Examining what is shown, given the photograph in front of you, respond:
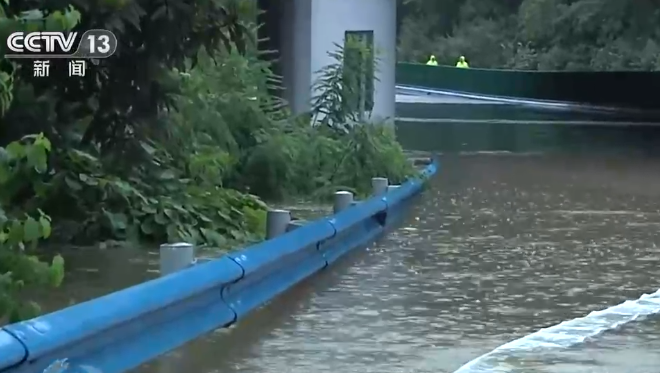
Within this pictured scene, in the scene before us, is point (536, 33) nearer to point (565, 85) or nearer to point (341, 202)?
point (565, 85)

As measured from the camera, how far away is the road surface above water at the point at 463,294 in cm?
800

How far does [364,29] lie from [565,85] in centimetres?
3315

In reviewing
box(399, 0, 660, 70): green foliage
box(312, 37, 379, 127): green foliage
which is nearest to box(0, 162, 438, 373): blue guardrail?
box(312, 37, 379, 127): green foliage

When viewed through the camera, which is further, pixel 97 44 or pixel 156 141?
pixel 156 141

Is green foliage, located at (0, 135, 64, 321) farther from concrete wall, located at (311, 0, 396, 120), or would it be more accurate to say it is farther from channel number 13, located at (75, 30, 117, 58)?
concrete wall, located at (311, 0, 396, 120)

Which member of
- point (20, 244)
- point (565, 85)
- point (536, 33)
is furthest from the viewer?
point (536, 33)

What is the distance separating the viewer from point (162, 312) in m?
7.54

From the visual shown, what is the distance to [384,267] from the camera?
11.5 m

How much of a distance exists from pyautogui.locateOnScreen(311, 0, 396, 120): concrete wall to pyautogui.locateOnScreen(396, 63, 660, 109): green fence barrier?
27050 millimetres

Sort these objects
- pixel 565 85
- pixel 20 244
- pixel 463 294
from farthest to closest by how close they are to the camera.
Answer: pixel 565 85 < pixel 463 294 < pixel 20 244

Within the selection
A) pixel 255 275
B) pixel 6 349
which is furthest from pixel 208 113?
pixel 6 349

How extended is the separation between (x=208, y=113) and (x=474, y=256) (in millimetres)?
3821

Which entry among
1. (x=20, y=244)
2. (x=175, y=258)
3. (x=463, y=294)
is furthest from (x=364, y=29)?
(x=20, y=244)

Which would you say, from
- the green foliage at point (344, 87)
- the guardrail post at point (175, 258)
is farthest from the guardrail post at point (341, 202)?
the green foliage at point (344, 87)
